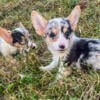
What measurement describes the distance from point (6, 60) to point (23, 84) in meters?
0.97

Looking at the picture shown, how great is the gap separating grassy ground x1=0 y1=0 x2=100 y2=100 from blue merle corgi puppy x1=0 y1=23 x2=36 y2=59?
6.4 inches

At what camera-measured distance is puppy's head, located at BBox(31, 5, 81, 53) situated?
6.25m

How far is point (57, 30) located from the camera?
635 centimetres

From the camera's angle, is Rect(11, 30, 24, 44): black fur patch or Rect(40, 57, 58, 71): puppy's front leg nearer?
Rect(40, 57, 58, 71): puppy's front leg

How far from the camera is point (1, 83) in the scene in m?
6.46

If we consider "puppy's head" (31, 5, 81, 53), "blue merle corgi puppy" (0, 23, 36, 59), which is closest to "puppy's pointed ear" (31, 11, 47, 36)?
"puppy's head" (31, 5, 81, 53)

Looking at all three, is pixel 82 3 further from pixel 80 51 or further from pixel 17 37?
pixel 80 51

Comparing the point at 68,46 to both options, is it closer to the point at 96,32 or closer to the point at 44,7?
the point at 96,32

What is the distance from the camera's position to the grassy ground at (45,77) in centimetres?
604

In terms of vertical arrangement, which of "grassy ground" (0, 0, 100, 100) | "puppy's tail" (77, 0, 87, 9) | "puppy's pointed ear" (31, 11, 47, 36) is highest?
"puppy's tail" (77, 0, 87, 9)

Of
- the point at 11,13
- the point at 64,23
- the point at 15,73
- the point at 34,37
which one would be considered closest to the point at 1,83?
the point at 15,73

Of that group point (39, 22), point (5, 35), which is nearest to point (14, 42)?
point (5, 35)

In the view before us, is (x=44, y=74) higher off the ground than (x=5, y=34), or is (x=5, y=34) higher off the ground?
(x=5, y=34)

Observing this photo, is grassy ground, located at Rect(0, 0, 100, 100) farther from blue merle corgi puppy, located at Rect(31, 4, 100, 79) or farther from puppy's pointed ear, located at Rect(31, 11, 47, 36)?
Answer: puppy's pointed ear, located at Rect(31, 11, 47, 36)
